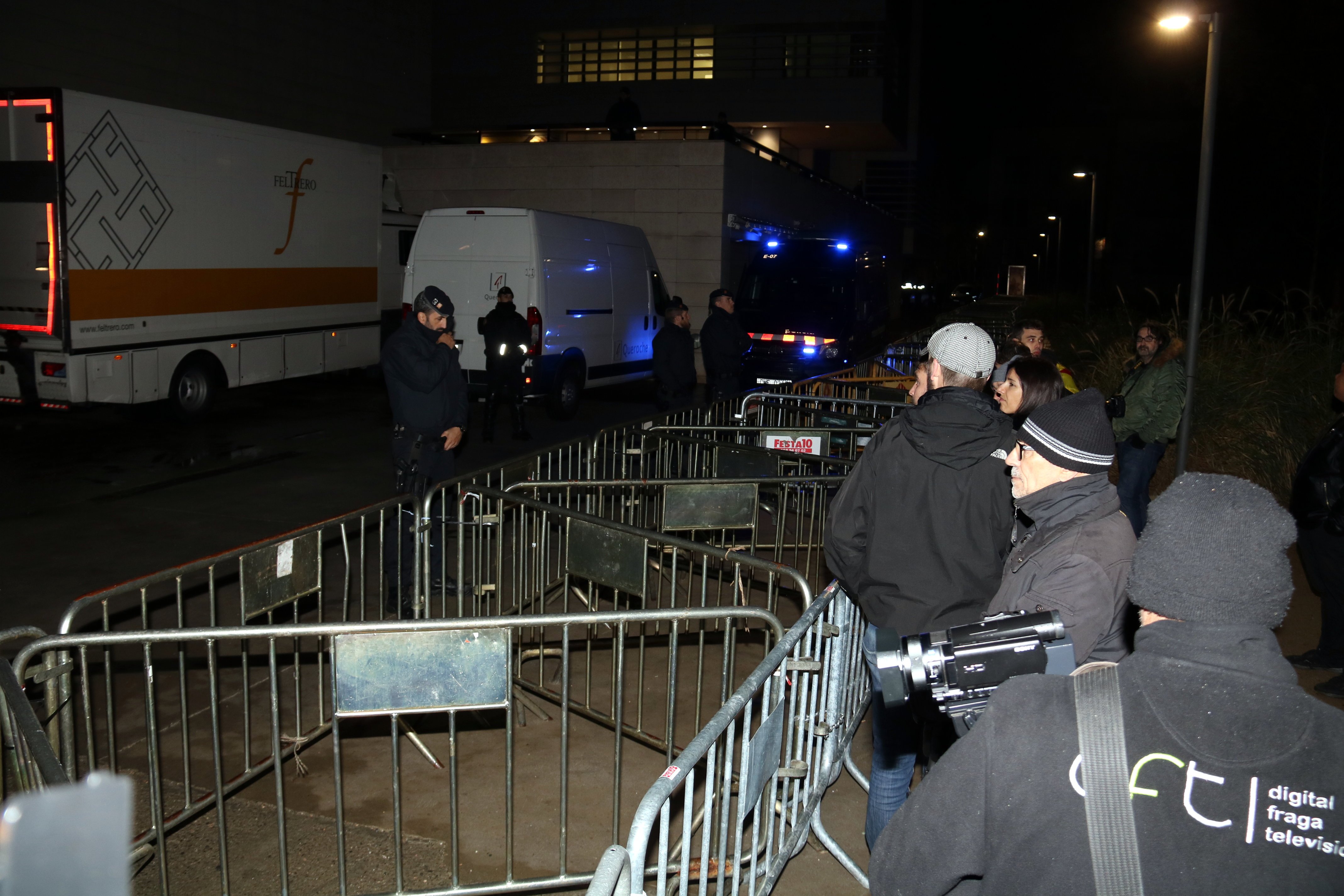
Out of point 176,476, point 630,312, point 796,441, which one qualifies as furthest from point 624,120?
point 796,441

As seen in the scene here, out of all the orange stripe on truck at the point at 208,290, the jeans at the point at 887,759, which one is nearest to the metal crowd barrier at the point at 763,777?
the jeans at the point at 887,759

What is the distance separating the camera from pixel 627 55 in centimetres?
3578

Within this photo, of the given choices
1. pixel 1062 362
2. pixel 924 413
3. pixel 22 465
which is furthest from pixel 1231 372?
pixel 22 465

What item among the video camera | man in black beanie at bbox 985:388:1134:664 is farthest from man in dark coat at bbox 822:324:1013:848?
the video camera

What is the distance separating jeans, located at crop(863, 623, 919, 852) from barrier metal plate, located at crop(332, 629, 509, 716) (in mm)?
1354

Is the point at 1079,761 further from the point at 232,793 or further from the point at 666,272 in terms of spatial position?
the point at 666,272

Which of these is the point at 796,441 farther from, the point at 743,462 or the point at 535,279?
the point at 535,279

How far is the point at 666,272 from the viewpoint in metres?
22.4

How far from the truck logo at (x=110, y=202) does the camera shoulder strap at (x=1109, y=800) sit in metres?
→ 13.1

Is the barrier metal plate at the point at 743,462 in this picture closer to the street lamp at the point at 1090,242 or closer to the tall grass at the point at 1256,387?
the tall grass at the point at 1256,387

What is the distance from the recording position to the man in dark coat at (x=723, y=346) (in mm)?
12531

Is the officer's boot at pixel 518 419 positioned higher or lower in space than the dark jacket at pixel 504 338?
lower

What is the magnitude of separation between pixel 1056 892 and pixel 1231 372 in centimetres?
1263

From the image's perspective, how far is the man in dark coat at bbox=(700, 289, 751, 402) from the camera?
12.5m
